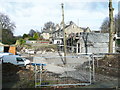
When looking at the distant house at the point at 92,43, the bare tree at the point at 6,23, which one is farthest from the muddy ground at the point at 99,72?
the bare tree at the point at 6,23

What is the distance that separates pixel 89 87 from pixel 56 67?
5067mm

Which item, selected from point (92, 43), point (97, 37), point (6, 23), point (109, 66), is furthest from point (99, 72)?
point (6, 23)

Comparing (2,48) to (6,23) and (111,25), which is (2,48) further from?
(6,23)

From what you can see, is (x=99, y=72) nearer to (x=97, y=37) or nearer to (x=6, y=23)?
(x=97, y=37)

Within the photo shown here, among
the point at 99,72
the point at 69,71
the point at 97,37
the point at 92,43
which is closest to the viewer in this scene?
the point at 69,71

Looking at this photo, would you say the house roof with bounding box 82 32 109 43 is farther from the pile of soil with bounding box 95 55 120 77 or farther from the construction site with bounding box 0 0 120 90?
the pile of soil with bounding box 95 55 120 77

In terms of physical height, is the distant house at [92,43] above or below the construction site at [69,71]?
above

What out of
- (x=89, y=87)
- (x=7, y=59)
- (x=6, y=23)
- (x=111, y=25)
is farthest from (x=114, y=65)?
(x=6, y=23)

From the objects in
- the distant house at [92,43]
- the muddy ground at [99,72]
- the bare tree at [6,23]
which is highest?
the bare tree at [6,23]

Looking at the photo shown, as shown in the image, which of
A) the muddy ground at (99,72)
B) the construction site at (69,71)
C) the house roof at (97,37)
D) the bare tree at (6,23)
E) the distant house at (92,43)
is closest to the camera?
the construction site at (69,71)

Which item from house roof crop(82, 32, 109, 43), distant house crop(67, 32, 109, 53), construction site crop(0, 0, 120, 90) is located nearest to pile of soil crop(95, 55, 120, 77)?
construction site crop(0, 0, 120, 90)

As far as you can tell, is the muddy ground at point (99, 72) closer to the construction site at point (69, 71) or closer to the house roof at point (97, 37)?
the construction site at point (69, 71)

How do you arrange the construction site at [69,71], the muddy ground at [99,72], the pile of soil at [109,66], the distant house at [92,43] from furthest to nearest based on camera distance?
the distant house at [92,43]
the pile of soil at [109,66]
the muddy ground at [99,72]
the construction site at [69,71]

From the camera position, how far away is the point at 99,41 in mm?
30578
